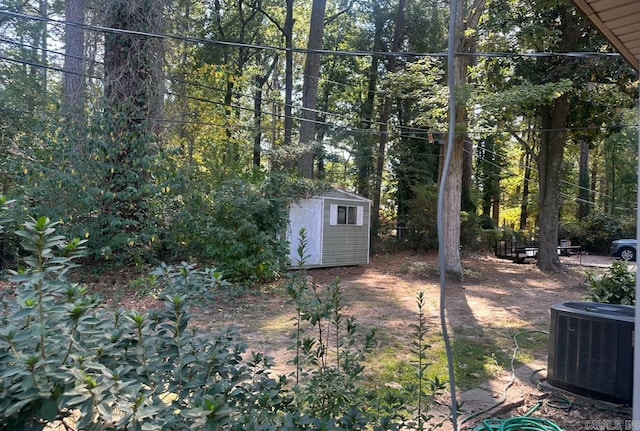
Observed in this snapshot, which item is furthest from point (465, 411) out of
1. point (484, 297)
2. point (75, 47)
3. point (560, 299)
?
point (75, 47)

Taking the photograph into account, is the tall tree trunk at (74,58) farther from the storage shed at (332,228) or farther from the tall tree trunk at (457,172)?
the tall tree trunk at (457,172)

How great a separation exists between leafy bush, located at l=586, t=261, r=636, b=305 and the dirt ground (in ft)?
3.01

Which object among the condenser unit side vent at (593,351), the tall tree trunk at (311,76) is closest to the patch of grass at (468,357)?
the condenser unit side vent at (593,351)

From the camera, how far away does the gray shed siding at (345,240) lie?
1158 cm

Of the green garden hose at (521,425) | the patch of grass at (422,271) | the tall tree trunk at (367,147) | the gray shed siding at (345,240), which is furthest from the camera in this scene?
the tall tree trunk at (367,147)

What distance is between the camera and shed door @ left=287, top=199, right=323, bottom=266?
1084 centimetres

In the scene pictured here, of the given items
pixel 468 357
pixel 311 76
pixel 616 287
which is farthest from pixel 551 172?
pixel 468 357

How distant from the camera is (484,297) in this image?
8.30 m

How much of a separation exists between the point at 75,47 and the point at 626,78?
12.8 m

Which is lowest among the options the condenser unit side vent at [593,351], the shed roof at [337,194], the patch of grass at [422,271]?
the patch of grass at [422,271]

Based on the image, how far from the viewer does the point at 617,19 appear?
231 cm

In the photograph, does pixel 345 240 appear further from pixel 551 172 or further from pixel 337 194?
pixel 551 172

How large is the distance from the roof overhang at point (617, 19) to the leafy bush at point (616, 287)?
108 inches

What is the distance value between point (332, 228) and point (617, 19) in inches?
377
